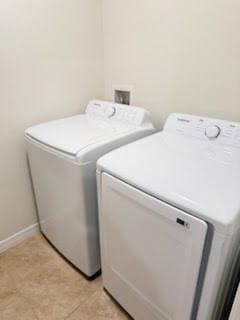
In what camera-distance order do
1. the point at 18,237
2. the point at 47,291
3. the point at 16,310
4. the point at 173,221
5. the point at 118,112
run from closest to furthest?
the point at 173,221
the point at 16,310
the point at 47,291
the point at 118,112
the point at 18,237

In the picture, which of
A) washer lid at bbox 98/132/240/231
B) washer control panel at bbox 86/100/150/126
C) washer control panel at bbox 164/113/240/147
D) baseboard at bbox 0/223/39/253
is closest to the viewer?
washer lid at bbox 98/132/240/231

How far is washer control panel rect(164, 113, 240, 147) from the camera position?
3.86 feet

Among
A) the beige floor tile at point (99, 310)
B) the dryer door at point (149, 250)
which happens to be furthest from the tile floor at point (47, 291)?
the dryer door at point (149, 250)

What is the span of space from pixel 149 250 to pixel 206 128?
70cm

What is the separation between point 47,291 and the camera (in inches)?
56.9

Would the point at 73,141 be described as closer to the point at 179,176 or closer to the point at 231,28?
the point at 179,176

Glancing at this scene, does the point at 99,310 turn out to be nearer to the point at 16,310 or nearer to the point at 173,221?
the point at 16,310

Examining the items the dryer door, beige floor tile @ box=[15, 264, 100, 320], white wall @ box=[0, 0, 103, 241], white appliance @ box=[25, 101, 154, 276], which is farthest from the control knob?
beige floor tile @ box=[15, 264, 100, 320]

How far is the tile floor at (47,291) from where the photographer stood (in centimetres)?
132

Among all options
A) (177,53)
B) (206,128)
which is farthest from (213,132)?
(177,53)

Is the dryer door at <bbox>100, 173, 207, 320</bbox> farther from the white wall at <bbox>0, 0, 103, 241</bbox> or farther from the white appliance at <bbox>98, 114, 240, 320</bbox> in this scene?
the white wall at <bbox>0, 0, 103, 241</bbox>

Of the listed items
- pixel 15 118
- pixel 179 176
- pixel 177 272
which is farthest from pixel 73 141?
pixel 177 272

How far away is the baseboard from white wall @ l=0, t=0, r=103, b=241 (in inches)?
1.5

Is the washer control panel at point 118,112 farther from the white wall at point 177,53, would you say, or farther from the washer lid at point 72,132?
the white wall at point 177,53
